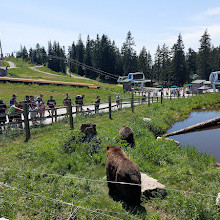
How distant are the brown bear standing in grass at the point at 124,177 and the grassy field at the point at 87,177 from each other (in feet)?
0.68

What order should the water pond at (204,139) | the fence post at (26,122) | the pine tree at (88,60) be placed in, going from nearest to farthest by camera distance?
the fence post at (26,122) → the water pond at (204,139) → the pine tree at (88,60)

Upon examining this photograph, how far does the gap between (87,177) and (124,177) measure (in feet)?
5.12

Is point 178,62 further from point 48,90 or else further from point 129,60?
point 48,90

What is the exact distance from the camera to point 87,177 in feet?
18.1

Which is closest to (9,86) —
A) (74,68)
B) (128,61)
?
(128,61)

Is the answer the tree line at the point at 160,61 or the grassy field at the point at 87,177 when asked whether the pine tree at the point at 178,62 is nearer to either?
the tree line at the point at 160,61

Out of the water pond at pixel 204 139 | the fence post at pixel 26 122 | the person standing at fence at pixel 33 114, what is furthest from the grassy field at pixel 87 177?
the water pond at pixel 204 139

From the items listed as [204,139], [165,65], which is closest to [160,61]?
[165,65]

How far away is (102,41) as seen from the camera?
7269cm

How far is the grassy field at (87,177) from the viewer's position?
162 inches

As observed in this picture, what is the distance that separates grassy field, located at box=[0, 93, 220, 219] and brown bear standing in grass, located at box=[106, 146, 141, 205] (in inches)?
8.2

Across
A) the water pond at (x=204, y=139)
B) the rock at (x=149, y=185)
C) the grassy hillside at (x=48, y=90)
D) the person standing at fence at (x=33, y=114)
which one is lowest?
the water pond at (x=204, y=139)

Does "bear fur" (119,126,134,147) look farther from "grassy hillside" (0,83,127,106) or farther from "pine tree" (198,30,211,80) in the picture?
"pine tree" (198,30,211,80)

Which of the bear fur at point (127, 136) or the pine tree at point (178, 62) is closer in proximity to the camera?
the bear fur at point (127, 136)
